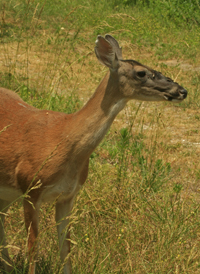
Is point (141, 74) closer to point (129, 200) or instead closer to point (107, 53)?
point (107, 53)

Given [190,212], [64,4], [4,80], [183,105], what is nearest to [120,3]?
[64,4]

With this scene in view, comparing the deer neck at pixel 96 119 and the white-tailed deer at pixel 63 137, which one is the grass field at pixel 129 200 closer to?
the white-tailed deer at pixel 63 137

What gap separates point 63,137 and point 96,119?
0.28m

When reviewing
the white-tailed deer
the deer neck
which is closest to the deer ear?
A: the white-tailed deer

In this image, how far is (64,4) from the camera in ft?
40.9

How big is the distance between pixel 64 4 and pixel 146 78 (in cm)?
984

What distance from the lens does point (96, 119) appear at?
10.3 ft

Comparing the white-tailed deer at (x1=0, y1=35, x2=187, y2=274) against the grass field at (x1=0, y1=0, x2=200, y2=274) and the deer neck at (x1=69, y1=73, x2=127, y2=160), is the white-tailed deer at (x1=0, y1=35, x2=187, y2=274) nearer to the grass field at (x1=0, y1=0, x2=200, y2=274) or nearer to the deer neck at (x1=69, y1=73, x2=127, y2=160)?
the deer neck at (x1=69, y1=73, x2=127, y2=160)

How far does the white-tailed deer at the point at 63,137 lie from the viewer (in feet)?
10.2

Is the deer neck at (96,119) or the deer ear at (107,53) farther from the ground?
the deer ear at (107,53)

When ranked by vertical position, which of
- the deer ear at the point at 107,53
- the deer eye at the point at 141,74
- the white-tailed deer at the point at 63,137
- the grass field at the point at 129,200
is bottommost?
the grass field at the point at 129,200

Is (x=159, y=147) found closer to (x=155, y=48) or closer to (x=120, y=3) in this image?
(x=155, y=48)

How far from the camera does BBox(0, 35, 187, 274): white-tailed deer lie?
10.2 ft

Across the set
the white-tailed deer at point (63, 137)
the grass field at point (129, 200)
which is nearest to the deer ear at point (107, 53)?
the white-tailed deer at point (63, 137)
